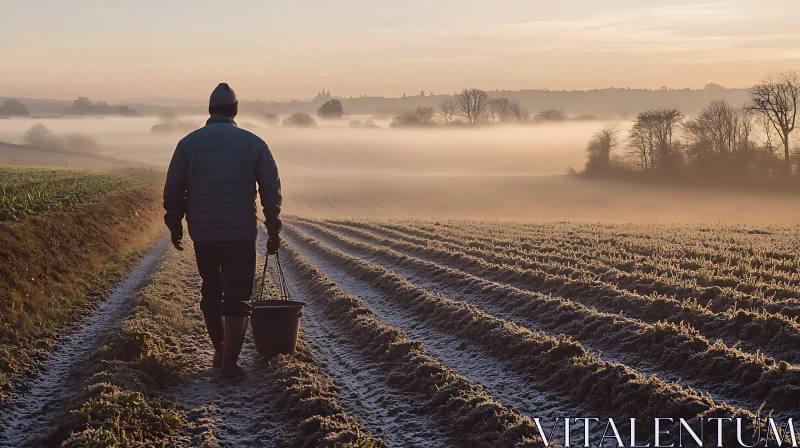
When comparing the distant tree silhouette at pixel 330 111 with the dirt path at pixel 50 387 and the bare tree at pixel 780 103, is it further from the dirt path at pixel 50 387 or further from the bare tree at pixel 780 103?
the dirt path at pixel 50 387

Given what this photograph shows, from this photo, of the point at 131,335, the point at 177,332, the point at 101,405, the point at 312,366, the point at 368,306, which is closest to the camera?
the point at 101,405

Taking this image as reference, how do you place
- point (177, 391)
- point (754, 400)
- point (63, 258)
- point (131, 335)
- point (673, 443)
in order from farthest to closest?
point (63, 258) → point (131, 335) → point (177, 391) → point (754, 400) → point (673, 443)

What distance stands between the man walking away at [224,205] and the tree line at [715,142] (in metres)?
70.5

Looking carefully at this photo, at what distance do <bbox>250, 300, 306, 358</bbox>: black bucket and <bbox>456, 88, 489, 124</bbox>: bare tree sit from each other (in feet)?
432

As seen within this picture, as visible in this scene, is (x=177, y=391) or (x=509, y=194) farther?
(x=509, y=194)

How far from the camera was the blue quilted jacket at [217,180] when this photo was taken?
8188 millimetres

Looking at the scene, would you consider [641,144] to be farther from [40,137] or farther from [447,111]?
[40,137]

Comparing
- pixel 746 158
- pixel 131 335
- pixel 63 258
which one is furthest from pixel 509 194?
pixel 131 335

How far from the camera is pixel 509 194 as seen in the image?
80312mm

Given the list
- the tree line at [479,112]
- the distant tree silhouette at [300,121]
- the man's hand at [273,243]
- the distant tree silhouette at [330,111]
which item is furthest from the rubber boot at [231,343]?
the distant tree silhouette at [330,111]

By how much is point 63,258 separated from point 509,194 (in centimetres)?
6778

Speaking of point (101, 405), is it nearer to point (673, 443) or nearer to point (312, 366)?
point (312, 366)

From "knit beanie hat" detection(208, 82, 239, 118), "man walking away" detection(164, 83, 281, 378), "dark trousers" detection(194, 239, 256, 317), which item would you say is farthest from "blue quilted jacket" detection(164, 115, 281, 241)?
"knit beanie hat" detection(208, 82, 239, 118)

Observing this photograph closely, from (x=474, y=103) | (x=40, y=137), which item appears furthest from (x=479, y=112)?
(x=40, y=137)
